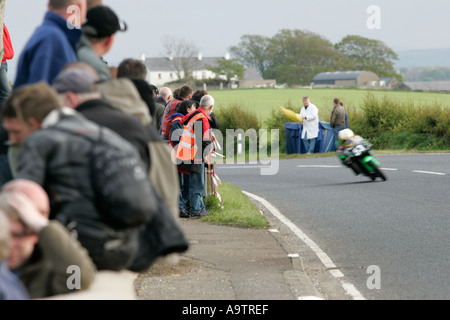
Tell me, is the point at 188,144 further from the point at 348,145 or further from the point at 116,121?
the point at 116,121

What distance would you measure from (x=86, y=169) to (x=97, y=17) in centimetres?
119

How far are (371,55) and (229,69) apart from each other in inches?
1023

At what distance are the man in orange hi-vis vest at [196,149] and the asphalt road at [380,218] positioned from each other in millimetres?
1622

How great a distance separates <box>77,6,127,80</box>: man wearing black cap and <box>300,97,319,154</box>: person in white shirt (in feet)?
93.6

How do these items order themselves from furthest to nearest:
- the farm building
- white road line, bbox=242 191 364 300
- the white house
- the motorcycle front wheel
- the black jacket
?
the white house, the farm building, the motorcycle front wheel, white road line, bbox=242 191 364 300, the black jacket

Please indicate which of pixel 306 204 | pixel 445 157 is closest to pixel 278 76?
pixel 445 157

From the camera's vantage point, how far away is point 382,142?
126 ft

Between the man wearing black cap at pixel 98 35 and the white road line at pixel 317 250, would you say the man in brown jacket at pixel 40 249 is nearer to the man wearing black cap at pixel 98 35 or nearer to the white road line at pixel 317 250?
the man wearing black cap at pixel 98 35

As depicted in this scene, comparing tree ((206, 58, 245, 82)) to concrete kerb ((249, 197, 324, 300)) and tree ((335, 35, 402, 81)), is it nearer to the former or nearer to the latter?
tree ((335, 35, 402, 81))

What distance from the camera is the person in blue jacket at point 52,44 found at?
442 cm

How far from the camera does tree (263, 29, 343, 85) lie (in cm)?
15800

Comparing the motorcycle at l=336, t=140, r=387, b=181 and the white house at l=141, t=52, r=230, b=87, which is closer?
the motorcycle at l=336, t=140, r=387, b=181

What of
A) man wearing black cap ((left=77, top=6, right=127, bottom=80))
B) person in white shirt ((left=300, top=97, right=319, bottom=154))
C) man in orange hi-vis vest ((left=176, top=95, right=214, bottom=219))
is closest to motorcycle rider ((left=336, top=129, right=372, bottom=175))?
man in orange hi-vis vest ((left=176, top=95, right=214, bottom=219))

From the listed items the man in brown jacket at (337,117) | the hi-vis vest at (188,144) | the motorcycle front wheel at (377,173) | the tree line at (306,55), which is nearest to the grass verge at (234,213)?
the hi-vis vest at (188,144)
